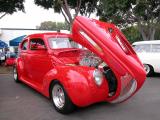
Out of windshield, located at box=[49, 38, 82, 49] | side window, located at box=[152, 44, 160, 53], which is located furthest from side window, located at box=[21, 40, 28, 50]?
side window, located at box=[152, 44, 160, 53]

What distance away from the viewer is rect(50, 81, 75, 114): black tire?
15.5 feet

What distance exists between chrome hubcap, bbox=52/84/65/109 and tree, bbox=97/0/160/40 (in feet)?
41.5

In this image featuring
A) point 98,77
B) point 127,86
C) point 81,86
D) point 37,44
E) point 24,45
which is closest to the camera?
point 81,86

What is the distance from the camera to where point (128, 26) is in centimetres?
2127

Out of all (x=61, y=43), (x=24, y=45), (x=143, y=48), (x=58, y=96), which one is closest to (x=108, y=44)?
(x=58, y=96)

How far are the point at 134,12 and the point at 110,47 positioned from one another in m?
14.0

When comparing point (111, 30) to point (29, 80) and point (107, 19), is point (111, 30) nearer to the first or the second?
point (29, 80)

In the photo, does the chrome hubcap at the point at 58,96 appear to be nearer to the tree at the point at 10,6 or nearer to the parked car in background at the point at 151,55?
the parked car in background at the point at 151,55

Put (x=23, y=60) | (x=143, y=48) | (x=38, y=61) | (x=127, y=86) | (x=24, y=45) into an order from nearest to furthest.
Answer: (x=127, y=86)
(x=38, y=61)
(x=23, y=60)
(x=24, y=45)
(x=143, y=48)

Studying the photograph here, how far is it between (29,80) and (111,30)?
293 centimetres

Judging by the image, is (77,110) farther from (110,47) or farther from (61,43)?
(61,43)

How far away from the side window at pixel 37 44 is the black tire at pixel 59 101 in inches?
54.2

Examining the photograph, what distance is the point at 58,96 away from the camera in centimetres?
508

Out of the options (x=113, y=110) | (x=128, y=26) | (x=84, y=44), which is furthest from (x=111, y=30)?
(x=128, y=26)
